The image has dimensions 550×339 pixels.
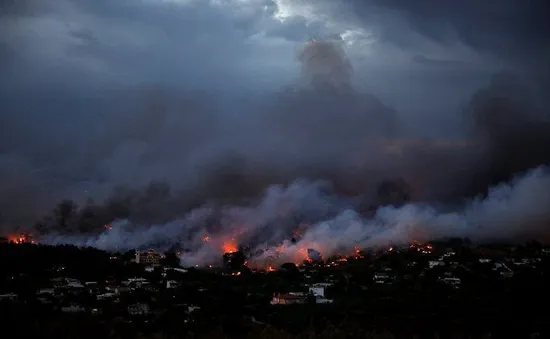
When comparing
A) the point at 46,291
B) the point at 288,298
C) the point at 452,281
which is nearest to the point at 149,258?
the point at 46,291

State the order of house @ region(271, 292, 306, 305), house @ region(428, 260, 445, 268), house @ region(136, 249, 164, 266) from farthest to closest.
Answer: house @ region(136, 249, 164, 266)
house @ region(428, 260, 445, 268)
house @ region(271, 292, 306, 305)

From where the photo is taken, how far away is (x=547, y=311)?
11.8 metres

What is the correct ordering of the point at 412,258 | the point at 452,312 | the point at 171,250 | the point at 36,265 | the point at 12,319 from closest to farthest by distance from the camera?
the point at 12,319, the point at 452,312, the point at 36,265, the point at 412,258, the point at 171,250

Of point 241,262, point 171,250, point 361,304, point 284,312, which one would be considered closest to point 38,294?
point 284,312

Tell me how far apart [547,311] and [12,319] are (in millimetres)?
10085

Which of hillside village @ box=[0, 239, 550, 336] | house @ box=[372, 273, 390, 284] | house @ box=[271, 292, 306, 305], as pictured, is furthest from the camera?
house @ box=[372, 273, 390, 284]

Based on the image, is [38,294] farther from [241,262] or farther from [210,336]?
[241,262]

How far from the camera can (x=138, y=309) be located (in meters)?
15.7

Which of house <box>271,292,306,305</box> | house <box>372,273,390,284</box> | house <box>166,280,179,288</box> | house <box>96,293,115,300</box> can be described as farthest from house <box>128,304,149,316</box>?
house <box>372,273,390,284</box>

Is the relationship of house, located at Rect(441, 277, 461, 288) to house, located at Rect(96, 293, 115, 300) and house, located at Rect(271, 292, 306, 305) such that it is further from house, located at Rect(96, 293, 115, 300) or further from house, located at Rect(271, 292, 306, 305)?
house, located at Rect(96, 293, 115, 300)

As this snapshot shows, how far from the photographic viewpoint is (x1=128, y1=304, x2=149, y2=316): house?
48.2ft

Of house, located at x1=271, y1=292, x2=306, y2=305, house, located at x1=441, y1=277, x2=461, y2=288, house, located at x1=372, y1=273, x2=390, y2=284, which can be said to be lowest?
house, located at x1=271, y1=292, x2=306, y2=305

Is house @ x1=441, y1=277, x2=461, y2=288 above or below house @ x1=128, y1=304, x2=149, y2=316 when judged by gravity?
above

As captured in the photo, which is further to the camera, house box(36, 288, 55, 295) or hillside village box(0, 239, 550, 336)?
house box(36, 288, 55, 295)
